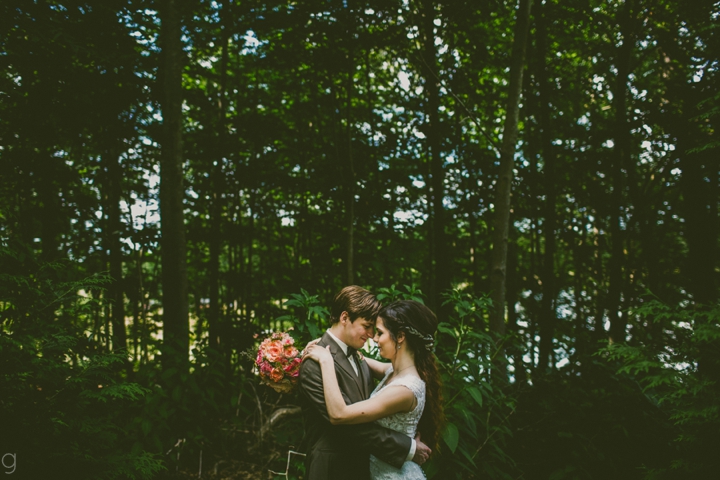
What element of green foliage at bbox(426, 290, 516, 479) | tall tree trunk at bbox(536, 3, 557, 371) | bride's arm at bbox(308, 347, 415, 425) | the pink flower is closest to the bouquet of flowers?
the pink flower

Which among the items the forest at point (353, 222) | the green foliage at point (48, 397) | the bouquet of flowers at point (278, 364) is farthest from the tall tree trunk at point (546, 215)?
the green foliage at point (48, 397)

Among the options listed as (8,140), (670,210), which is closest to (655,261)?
(670,210)

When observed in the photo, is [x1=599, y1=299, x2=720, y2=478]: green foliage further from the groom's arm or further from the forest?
the groom's arm

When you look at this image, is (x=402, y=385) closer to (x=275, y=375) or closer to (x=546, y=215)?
(x=275, y=375)

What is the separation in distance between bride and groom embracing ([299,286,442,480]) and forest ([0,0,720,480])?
18.0 inches

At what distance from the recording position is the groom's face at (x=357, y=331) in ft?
7.97

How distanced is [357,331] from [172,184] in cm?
348

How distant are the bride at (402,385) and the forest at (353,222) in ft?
1.64

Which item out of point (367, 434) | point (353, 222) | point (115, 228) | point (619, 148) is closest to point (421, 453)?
point (367, 434)

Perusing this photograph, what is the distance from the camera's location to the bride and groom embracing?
2.19 metres

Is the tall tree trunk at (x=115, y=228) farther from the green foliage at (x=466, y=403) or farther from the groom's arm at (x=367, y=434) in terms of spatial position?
the green foliage at (x=466, y=403)

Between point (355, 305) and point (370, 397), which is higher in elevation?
point (355, 305)

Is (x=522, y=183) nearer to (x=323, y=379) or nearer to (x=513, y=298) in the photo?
(x=513, y=298)

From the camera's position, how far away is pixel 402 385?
7.34 ft
